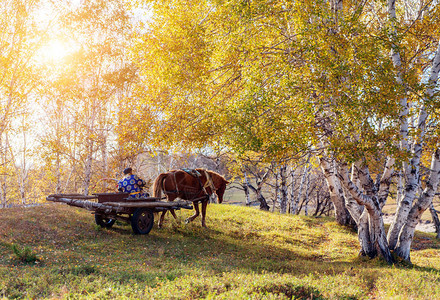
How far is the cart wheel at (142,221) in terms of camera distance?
10094mm

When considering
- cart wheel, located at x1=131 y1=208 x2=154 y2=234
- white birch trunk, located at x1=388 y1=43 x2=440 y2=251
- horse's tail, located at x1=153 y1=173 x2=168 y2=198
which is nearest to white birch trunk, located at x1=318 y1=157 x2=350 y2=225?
white birch trunk, located at x1=388 y1=43 x2=440 y2=251

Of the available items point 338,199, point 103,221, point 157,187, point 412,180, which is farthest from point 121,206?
point 338,199

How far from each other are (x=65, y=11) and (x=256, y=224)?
15.0 m

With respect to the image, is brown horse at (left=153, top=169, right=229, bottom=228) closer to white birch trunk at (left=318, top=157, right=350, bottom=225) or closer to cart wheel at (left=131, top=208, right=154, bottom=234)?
cart wheel at (left=131, top=208, right=154, bottom=234)

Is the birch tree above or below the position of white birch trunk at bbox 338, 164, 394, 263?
above

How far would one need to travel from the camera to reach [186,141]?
11.5 m

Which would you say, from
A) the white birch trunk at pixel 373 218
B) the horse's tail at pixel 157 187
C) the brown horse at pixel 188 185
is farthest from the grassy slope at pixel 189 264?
the horse's tail at pixel 157 187

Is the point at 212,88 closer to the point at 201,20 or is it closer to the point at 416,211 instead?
the point at 201,20

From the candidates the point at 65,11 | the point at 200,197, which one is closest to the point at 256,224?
the point at 200,197

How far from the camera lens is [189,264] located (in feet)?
26.0

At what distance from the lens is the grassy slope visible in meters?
5.51

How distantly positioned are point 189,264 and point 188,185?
180 inches

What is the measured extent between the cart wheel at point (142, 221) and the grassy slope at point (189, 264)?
0.28m

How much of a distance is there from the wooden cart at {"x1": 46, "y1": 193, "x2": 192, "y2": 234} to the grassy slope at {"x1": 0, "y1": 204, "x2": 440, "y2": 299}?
1.29ft
